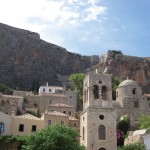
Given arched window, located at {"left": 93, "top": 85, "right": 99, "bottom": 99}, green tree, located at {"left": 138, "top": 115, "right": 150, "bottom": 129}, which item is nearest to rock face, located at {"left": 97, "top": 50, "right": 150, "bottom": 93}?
green tree, located at {"left": 138, "top": 115, "right": 150, "bottom": 129}

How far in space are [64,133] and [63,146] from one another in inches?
77.6

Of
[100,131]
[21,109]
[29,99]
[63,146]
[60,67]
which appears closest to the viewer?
[63,146]

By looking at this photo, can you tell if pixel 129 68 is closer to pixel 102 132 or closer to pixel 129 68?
pixel 129 68

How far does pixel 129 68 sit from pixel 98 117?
165 feet

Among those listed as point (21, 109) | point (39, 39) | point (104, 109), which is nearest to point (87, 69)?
point (39, 39)

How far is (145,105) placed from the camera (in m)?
66.5

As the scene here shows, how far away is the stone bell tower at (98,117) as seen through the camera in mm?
45219

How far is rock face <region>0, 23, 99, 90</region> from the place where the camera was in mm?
100588

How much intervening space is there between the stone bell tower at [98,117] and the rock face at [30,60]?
51465 mm

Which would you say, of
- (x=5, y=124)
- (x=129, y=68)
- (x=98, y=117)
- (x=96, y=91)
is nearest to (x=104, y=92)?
(x=96, y=91)

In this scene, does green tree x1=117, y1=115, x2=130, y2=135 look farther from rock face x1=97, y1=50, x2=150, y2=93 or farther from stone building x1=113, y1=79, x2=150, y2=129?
rock face x1=97, y1=50, x2=150, y2=93

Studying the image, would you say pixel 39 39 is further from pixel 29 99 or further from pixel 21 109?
pixel 21 109

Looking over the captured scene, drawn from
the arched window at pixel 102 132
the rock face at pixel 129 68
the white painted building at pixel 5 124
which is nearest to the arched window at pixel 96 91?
the arched window at pixel 102 132

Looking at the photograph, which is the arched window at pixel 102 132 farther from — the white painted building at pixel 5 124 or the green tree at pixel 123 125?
the green tree at pixel 123 125
